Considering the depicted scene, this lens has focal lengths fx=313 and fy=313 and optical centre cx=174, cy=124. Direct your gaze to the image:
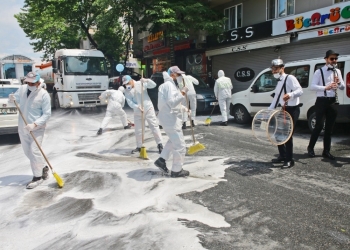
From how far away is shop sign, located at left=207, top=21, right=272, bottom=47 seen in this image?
1503 centimetres

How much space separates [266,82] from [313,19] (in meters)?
5.59

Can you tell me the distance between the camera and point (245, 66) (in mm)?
17375

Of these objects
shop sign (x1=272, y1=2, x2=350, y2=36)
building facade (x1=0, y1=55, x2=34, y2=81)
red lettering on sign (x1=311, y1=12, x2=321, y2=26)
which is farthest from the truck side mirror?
building facade (x1=0, y1=55, x2=34, y2=81)

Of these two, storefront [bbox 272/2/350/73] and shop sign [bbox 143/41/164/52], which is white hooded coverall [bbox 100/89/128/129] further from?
shop sign [bbox 143/41/164/52]

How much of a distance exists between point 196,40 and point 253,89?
11.9 m

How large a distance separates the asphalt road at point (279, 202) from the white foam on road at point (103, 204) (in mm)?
215

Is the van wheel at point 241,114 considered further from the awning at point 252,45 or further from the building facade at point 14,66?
the building facade at point 14,66

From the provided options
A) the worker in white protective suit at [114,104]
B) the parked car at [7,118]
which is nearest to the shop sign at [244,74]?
the worker in white protective suit at [114,104]

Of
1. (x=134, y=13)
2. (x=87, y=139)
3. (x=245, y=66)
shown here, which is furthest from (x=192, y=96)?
(x=134, y=13)

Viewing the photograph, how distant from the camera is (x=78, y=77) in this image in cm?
1411

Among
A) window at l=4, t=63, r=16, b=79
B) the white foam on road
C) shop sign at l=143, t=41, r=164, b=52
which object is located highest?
shop sign at l=143, t=41, r=164, b=52

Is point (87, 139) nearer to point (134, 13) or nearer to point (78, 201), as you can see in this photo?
point (78, 201)

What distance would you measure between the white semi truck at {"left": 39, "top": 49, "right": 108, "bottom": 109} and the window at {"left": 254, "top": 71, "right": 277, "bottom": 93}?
799 cm

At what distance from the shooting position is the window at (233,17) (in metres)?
17.2
